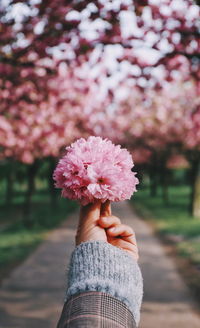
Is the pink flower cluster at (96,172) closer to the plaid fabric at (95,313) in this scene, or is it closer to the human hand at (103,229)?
the human hand at (103,229)

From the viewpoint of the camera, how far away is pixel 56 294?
7234 mm

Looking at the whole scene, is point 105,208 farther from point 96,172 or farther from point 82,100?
point 82,100

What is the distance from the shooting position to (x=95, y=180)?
1.52 metres

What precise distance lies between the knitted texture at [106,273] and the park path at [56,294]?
14.7 ft

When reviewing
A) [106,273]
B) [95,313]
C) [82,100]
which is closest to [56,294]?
[106,273]

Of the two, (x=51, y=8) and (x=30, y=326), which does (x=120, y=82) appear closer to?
(x=51, y=8)

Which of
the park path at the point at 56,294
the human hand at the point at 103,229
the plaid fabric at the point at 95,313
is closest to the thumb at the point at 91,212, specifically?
the human hand at the point at 103,229

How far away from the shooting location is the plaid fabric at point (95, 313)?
1.15 meters

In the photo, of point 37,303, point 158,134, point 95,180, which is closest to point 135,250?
point 95,180

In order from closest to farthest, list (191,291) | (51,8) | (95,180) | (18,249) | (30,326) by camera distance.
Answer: (95,180), (51,8), (30,326), (191,291), (18,249)

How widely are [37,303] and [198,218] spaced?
523 inches

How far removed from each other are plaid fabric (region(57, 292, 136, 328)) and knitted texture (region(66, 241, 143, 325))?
23mm

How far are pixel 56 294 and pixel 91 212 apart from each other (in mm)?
6090

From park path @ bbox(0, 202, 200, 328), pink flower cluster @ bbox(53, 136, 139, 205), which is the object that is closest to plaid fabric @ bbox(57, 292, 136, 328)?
pink flower cluster @ bbox(53, 136, 139, 205)
